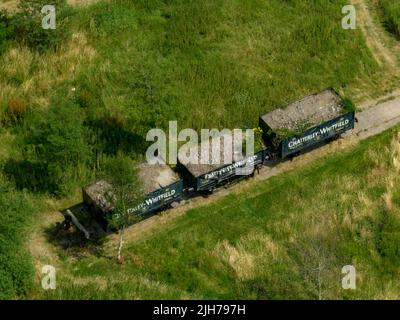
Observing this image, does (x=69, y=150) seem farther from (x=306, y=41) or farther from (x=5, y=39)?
(x=306, y=41)

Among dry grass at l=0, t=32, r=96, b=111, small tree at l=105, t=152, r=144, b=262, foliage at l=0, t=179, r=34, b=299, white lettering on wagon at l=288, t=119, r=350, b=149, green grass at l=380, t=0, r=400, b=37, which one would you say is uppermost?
green grass at l=380, t=0, r=400, b=37

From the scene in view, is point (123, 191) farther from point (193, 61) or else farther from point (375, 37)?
point (375, 37)

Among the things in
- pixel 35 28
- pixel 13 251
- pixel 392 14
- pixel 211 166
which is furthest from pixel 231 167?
pixel 392 14

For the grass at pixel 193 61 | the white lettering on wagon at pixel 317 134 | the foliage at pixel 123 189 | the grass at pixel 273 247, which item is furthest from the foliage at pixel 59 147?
the white lettering on wagon at pixel 317 134

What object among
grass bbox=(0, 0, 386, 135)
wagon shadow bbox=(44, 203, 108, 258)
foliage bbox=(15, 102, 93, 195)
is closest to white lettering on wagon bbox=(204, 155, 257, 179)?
grass bbox=(0, 0, 386, 135)

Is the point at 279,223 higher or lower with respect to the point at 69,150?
lower

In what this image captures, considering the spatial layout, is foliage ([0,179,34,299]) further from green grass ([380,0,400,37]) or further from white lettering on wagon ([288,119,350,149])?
green grass ([380,0,400,37])
